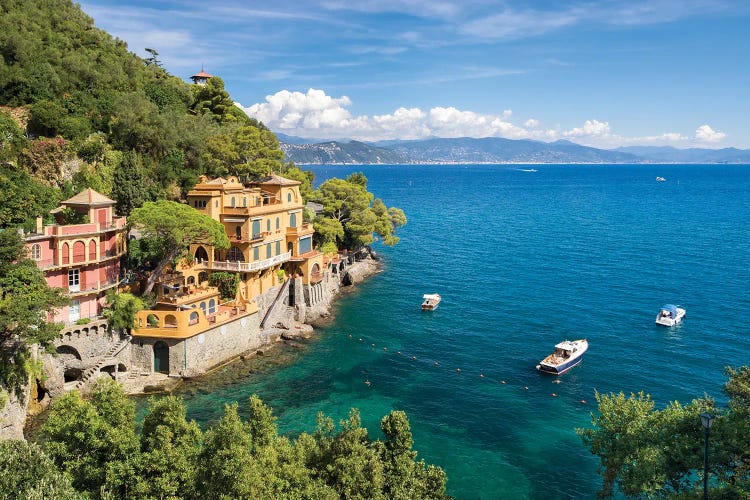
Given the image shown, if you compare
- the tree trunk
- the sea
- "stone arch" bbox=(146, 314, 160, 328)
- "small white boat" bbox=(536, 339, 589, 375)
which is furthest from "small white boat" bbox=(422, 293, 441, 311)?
"stone arch" bbox=(146, 314, 160, 328)

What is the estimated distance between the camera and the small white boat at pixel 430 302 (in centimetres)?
5456

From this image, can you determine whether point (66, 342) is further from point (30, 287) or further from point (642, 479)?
point (642, 479)

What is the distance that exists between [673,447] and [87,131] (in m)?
50.5

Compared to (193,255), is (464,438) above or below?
below

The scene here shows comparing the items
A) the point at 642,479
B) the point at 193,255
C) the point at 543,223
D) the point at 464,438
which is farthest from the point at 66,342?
the point at 543,223

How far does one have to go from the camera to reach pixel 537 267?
7100 cm

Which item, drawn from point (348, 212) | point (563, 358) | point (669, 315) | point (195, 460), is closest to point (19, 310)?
point (195, 460)

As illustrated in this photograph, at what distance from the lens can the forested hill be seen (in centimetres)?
4397

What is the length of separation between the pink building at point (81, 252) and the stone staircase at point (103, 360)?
2682mm

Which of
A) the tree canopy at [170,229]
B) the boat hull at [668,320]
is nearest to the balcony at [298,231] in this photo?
the tree canopy at [170,229]

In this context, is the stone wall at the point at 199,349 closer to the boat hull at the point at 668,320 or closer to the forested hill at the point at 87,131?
the forested hill at the point at 87,131

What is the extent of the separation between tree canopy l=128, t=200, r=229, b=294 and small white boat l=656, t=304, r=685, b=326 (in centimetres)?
3888

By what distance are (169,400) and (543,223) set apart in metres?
98.3

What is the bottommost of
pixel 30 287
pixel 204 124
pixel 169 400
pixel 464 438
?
pixel 464 438
